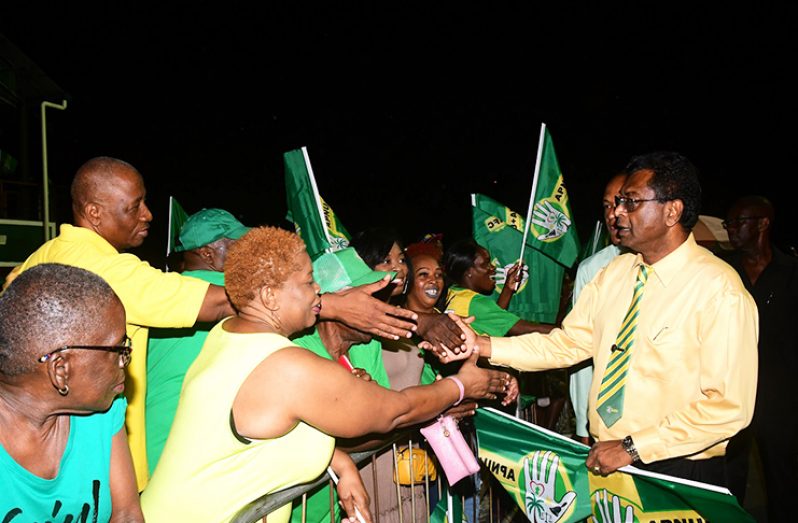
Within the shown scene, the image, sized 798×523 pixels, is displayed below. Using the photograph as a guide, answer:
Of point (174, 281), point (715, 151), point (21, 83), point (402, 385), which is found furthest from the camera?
point (715, 151)

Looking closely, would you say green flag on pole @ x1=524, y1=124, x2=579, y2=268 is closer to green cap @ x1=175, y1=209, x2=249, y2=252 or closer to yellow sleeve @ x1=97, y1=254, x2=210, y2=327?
green cap @ x1=175, y1=209, x2=249, y2=252

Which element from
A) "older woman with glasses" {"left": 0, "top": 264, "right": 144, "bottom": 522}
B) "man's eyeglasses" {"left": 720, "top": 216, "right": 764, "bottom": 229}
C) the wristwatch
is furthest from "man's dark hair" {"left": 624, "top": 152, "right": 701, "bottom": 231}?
"man's eyeglasses" {"left": 720, "top": 216, "right": 764, "bottom": 229}

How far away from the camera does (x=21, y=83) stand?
45.9 ft

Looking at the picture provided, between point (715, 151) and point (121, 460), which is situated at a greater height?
point (715, 151)

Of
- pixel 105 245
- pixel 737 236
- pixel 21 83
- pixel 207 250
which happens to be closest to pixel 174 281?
pixel 105 245

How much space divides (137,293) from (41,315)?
112 centimetres

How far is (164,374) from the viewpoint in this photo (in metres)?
3.60

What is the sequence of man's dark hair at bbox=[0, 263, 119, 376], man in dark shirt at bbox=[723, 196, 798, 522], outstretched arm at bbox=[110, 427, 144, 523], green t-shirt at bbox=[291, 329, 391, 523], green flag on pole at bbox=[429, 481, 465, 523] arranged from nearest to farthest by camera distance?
man's dark hair at bbox=[0, 263, 119, 376]
outstretched arm at bbox=[110, 427, 144, 523]
green t-shirt at bbox=[291, 329, 391, 523]
green flag on pole at bbox=[429, 481, 465, 523]
man in dark shirt at bbox=[723, 196, 798, 522]

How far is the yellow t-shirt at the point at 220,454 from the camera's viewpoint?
2172 millimetres

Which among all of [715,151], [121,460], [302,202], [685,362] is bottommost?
[121,460]

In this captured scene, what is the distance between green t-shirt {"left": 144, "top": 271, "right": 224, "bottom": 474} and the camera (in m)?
3.45

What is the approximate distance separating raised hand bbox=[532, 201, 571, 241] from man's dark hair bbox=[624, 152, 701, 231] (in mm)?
3373

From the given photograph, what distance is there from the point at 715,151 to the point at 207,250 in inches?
739

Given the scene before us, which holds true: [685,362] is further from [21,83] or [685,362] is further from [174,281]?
[21,83]
